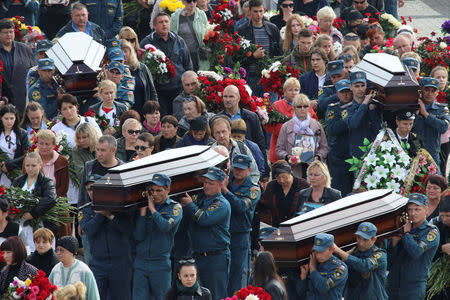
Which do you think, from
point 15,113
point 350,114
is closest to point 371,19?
point 350,114

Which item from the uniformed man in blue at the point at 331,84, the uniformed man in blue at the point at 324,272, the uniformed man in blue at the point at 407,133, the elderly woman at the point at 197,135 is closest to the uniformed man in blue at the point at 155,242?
the uniformed man in blue at the point at 324,272

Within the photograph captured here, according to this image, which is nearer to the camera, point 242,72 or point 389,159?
point 389,159

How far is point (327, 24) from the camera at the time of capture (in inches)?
683

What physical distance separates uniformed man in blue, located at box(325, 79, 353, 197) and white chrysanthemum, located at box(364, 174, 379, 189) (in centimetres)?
96

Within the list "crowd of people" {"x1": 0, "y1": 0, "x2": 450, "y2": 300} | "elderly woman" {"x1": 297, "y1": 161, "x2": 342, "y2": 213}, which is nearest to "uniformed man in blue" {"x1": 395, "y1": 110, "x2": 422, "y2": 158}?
"crowd of people" {"x1": 0, "y1": 0, "x2": 450, "y2": 300}

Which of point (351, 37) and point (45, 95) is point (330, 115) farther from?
point (45, 95)

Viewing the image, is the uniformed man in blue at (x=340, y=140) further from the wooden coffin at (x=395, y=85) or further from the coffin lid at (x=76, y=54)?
the coffin lid at (x=76, y=54)

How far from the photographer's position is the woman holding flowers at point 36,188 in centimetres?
1284

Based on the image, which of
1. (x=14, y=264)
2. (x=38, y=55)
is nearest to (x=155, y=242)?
Answer: (x=14, y=264)

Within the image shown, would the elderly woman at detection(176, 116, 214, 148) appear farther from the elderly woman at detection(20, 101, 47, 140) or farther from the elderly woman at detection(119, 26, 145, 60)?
the elderly woman at detection(119, 26, 145, 60)

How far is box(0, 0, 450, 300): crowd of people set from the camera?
1141 cm

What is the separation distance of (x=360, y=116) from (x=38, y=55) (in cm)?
443

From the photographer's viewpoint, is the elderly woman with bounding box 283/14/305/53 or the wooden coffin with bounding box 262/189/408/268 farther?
the elderly woman with bounding box 283/14/305/53

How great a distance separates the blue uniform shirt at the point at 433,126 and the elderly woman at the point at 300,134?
110 cm
